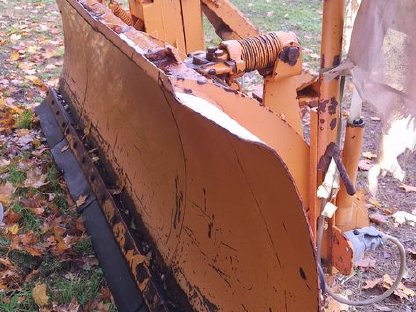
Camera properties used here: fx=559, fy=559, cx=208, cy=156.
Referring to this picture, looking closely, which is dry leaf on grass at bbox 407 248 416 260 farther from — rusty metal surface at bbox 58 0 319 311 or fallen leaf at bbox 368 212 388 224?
rusty metal surface at bbox 58 0 319 311

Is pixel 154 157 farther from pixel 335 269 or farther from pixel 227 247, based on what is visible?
pixel 335 269

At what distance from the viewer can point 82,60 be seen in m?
3.82

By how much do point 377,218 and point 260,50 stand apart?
1.85 metres

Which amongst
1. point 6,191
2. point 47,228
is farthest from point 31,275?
point 6,191

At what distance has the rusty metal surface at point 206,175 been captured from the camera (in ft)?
5.09

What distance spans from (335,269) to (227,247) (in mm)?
669

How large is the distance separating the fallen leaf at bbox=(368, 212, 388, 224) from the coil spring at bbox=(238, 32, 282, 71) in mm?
1763

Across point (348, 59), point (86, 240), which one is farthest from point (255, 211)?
point (86, 240)

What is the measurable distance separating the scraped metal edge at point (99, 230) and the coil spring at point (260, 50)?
120 cm

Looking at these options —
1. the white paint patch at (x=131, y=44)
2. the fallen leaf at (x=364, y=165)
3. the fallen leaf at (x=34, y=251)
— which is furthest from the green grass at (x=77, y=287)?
the fallen leaf at (x=364, y=165)

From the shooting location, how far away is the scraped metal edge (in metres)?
2.72

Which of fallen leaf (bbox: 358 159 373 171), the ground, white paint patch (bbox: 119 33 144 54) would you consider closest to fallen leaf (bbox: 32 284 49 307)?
the ground

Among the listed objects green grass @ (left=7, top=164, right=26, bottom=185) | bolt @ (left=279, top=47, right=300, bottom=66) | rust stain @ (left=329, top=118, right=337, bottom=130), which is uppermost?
bolt @ (left=279, top=47, right=300, bottom=66)

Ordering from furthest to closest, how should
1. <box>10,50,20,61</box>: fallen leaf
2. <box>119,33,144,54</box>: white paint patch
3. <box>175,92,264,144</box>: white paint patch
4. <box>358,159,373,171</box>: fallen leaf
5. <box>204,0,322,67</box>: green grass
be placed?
<box>204,0,322,67</box>: green grass
<box>10,50,20,61</box>: fallen leaf
<box>358,159,373,171</box>: fallen leaf
<box>119,33,144,54</box>: white paint patch
<box>175,92,264,144</box>: white paint patch
